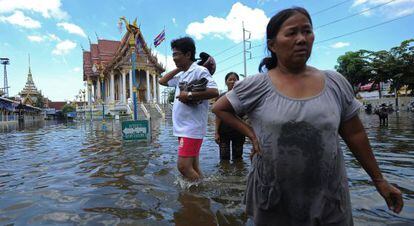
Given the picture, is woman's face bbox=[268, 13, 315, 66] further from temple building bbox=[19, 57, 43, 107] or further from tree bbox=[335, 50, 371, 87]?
temple building bbox=[19, 57, 43, 107]

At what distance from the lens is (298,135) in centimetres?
159

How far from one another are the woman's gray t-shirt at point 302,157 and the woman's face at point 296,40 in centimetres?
17

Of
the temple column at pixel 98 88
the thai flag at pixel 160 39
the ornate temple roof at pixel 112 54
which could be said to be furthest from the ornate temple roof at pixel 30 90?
the thai flag at pixel 160 39

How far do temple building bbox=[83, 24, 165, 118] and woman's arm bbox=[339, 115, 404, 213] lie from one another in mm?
44535

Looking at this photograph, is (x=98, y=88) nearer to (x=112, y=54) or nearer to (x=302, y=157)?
(x=112, y=54)

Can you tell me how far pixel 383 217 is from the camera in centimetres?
287

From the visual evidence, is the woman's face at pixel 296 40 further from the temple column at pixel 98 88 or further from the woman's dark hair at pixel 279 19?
the temple column at pixel 98 88

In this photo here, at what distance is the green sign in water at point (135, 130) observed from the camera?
31.2 ft

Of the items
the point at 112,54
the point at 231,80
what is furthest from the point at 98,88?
the point at 231,80

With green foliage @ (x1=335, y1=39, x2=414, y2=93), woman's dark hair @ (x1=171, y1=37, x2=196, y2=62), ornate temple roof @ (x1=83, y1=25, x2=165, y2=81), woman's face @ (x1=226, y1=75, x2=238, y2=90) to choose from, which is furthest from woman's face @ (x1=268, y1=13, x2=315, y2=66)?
ornate temple roof @ (x1=83, y1=25, x2=165, y2=81)

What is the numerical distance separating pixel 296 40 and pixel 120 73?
50.8 metres

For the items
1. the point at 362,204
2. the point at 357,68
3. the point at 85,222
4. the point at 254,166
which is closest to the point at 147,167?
the point at 85,222

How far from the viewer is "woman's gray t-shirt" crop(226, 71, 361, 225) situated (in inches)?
62.7

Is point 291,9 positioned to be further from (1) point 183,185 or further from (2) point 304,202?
(1) point 183,185
